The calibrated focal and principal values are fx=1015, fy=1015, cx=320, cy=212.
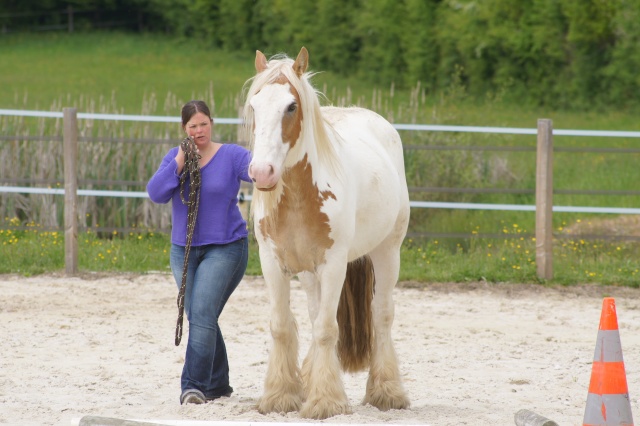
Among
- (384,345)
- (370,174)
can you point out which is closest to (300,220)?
(370,174)

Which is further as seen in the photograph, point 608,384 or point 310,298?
point 310,298

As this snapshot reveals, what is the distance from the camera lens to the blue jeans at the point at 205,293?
16.6 ft

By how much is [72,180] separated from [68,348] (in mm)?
3106

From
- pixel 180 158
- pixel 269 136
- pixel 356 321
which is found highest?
pixel 269 136

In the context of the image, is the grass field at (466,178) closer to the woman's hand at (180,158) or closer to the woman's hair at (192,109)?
the woman's hair at (192,109)

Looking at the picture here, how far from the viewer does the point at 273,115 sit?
4.43 m

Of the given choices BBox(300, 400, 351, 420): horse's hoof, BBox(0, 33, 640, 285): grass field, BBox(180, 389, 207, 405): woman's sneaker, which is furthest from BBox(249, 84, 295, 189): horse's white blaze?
BBox(0, 33, 640, 285): grass field

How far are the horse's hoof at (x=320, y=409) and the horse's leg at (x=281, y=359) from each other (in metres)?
0.15

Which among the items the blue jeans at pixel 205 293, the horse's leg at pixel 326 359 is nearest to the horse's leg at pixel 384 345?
the horse's leg at pixel 326 359

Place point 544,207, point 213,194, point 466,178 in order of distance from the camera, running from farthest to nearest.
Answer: point 466,178
point 544,207
point 213,194

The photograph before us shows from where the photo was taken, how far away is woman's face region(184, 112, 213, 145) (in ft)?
16.5

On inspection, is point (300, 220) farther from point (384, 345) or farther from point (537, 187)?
point (537, 187)

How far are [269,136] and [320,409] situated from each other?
133cm

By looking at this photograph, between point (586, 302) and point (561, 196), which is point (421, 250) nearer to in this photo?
point (586, 302)
